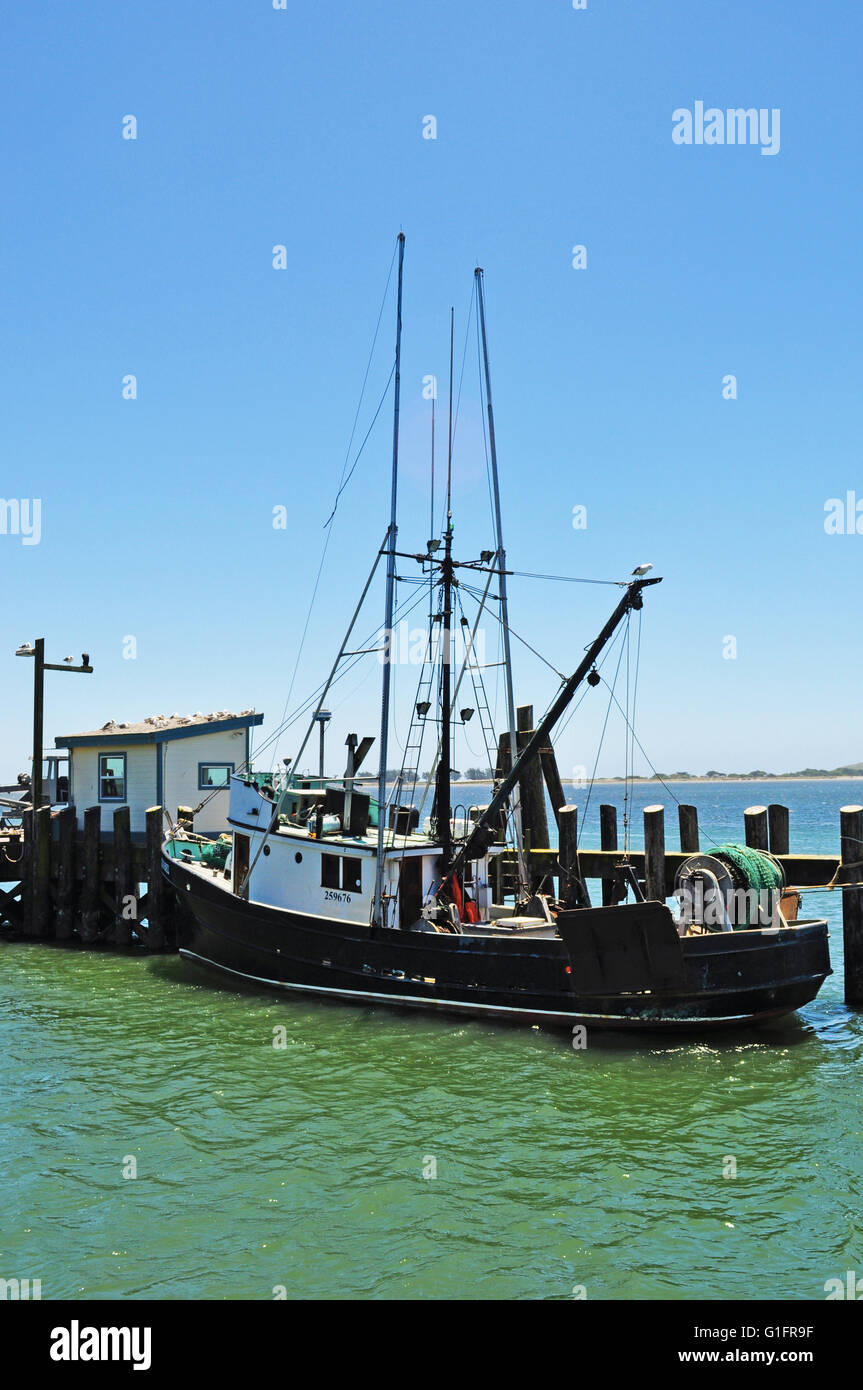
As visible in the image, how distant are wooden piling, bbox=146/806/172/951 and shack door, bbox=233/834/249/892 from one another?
4031 millimetres

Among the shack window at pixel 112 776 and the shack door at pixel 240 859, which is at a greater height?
the shack window at pixel 112 776

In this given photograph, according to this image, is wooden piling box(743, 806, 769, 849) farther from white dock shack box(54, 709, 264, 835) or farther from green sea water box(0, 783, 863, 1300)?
white dock shack box(54, 709, 264, 835)

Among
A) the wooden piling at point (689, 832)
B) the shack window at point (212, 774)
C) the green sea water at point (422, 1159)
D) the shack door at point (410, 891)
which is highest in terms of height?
the shack window at point (212, 774)

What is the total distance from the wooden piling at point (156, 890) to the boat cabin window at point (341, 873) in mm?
6958

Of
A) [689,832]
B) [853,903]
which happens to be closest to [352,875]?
[689,832]

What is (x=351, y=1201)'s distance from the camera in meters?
9.13

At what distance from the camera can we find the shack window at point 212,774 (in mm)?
27516

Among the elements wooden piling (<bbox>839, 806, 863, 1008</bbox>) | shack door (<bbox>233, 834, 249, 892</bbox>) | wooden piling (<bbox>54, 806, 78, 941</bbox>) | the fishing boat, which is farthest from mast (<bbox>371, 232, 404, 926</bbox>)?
wooden piling (<bbox>54, 806, 78, 941</bbox>)

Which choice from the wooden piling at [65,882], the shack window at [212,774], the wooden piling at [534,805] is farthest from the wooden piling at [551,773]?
the wooden piling at [65,882]

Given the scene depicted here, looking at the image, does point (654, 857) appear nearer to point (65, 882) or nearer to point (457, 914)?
point (457, 914)

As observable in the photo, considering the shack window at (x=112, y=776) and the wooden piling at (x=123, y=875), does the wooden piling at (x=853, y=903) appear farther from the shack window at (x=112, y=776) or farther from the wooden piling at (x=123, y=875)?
the shack window at (x=112, y=776)

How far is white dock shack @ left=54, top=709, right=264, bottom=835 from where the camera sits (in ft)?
87.2
